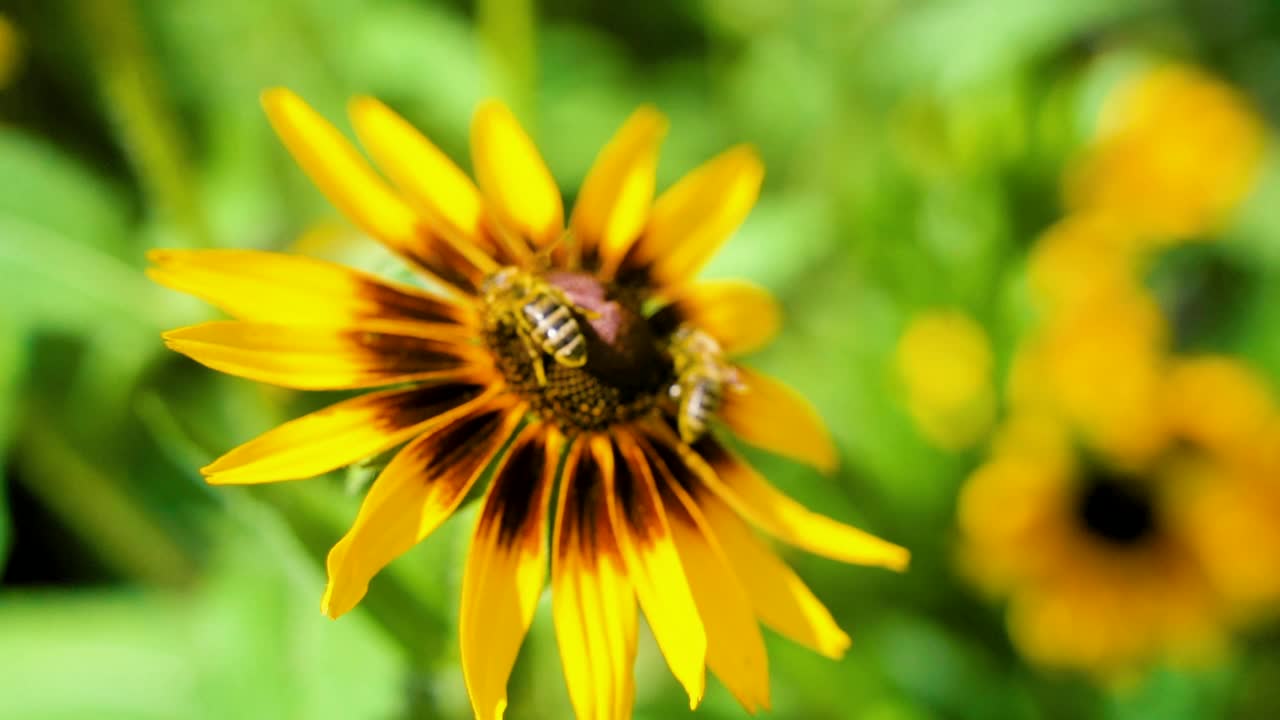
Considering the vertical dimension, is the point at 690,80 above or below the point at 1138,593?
above

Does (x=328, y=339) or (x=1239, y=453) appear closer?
(x=328, y=339)

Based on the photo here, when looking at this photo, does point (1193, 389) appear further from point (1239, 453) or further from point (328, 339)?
point (328, 339)

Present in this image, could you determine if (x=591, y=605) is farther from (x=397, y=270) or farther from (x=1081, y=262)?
(x=1081, y=262)

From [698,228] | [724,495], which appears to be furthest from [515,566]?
[698,228]

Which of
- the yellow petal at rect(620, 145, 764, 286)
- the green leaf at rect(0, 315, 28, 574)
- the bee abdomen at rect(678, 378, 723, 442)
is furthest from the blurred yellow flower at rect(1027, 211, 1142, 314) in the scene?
the green leaf at rect(0, 315, 28, 574)

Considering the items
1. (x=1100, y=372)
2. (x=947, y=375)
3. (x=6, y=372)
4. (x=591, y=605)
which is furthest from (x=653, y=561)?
(x=1100, y=372)

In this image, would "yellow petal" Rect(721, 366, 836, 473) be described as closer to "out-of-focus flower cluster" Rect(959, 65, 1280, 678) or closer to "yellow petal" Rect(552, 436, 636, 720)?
"yellow petal" Rect(552, 436, 636, 720)

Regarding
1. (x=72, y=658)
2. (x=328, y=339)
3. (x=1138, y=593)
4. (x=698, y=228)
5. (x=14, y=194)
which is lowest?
(x=72, y=658)
